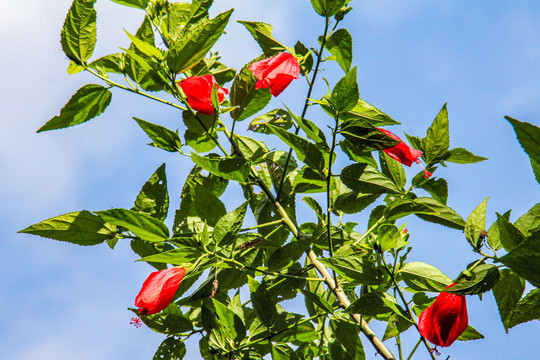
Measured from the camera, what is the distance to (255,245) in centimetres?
124

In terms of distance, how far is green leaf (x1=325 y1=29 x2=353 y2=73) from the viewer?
1.36 meters

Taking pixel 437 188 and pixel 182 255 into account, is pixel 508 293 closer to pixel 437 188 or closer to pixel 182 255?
pixel 437 188

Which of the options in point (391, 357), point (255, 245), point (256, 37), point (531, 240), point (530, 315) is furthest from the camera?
point (256, 37)

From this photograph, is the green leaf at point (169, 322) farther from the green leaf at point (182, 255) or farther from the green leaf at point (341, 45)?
the green leaf at point (341, 45)

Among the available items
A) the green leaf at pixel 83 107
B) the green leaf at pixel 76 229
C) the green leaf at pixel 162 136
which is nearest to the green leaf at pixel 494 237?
the green leaf at pixel 162 136

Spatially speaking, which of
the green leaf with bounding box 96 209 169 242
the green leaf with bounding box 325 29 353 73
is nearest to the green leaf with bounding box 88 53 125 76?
the green leaf with bounding box 96 209 169 242

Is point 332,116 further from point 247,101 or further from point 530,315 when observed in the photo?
point 530,315

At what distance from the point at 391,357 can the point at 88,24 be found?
48.8 inches

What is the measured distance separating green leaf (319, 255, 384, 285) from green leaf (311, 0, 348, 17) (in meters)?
0.69

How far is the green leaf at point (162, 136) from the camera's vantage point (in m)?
1.35

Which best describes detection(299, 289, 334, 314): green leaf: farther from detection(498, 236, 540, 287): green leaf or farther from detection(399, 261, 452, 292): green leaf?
detection(498, 236, 540, 287): green leaf

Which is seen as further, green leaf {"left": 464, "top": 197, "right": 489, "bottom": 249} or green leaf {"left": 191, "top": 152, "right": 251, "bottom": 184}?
green leaf {"left": 191, "top": 152, "right": 251, "bottom": 184}

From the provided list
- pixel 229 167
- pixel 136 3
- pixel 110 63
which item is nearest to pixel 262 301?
pixel 229 167

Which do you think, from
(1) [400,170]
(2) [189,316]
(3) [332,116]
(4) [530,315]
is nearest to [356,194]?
(1) [400,170]
